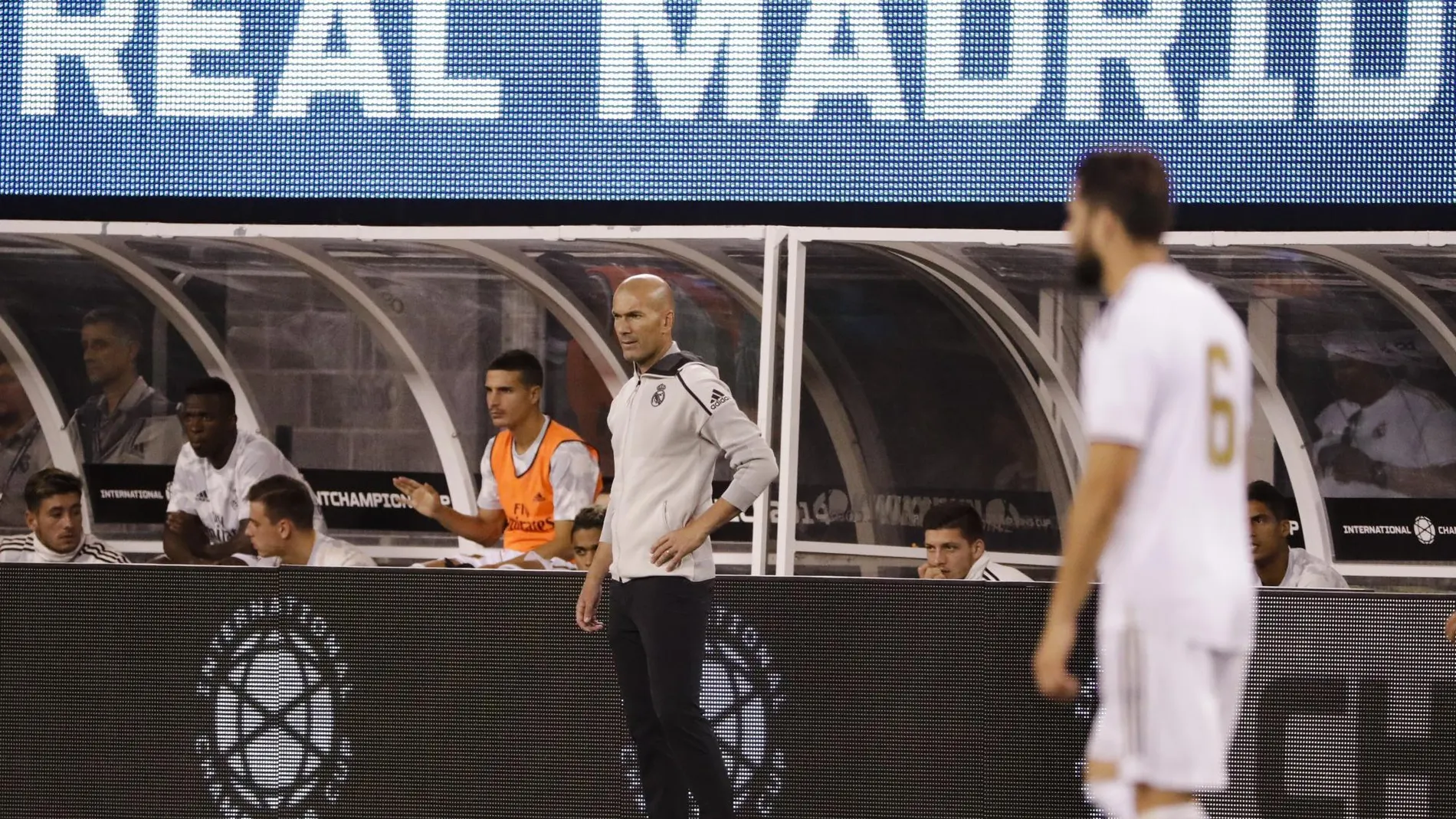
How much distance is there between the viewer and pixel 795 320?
20.5 ft

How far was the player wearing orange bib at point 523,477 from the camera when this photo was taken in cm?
680

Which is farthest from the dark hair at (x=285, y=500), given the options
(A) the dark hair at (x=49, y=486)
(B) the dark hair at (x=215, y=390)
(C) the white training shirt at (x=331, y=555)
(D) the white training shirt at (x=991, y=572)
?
(D) the white training shirt at (x=991, y=572)

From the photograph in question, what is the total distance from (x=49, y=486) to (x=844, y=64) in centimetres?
326

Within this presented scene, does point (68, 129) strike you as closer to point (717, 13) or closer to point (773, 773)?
point (717, 13)

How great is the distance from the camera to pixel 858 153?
19.7 ft

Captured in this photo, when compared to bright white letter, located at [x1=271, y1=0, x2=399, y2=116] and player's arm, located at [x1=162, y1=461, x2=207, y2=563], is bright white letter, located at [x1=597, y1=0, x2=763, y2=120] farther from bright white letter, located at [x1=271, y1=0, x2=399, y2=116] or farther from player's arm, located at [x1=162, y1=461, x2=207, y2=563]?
player's arm, located at [x1=162, y1=461, x2=207, y2=563]

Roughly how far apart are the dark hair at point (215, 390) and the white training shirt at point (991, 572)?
3.10 metres

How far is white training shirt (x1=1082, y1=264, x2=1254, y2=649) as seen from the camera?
2994 millimetres

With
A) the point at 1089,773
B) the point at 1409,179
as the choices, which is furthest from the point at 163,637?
the point at 1409,179

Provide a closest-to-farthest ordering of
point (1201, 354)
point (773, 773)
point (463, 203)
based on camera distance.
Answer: point (1201, 354), point (773, 773), point (463, 203)

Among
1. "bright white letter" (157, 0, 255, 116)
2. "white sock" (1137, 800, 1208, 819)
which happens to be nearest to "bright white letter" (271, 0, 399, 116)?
"bright white letter" (157, 0, 255, 116)

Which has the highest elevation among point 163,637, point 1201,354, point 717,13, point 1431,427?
point 717,13

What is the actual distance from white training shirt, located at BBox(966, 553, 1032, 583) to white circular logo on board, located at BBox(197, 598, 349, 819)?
2164 millimetres

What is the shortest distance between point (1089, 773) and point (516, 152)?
357 centimetres
